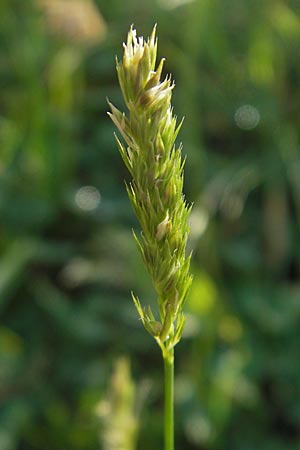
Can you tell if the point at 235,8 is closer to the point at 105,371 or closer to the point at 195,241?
the point at 195,241

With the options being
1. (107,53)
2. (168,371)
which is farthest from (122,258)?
(168,371)

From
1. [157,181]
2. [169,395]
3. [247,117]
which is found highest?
[247,117]

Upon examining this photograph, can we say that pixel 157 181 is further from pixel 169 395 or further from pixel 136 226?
pixel 136 226

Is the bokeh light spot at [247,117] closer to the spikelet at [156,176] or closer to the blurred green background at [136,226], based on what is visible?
the blurred green background at [136,226]

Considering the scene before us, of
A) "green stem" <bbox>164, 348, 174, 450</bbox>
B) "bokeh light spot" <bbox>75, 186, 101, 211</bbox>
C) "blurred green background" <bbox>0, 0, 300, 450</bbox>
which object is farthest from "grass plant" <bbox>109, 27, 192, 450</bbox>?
"bokeh light spot" <bbox>75, 186, 101, 211</bbox>

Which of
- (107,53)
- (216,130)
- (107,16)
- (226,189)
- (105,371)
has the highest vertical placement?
(107,16)

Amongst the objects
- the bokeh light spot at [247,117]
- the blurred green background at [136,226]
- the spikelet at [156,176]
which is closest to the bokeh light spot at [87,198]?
the blurred green background at [136,226]

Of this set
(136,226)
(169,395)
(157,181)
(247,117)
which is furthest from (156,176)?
(247,117)
